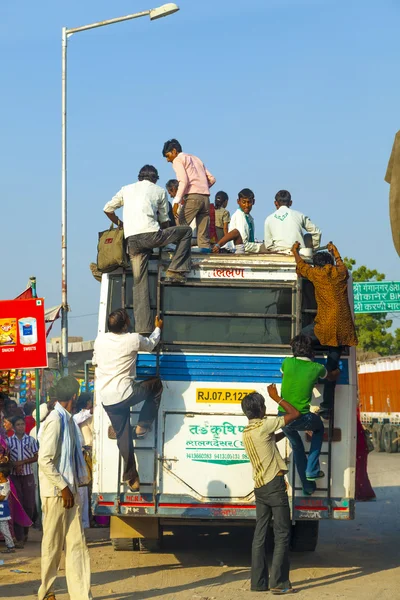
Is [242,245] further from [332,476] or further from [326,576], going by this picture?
[326,576]

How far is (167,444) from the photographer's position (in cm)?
978

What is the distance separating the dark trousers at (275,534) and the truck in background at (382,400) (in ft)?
83.4

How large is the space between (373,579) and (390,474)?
565 inches

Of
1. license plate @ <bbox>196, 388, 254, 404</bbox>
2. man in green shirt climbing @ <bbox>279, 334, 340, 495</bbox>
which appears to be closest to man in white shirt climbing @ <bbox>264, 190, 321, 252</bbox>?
man in green shirt climbing @ <bbox>279, 334, 340, 495</bbox>

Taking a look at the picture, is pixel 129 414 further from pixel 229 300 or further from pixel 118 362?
pixel 229 300

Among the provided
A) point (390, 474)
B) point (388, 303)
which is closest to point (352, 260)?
point (388, 303)

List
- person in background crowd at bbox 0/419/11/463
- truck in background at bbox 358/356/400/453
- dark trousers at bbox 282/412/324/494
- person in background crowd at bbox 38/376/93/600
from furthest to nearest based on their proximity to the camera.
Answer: truck in background at bbox 358/356/400/453
person in background crowd at bbox 0/419/11/463
dark trousers at bbox 282/412/324/494
person in background crowd at bbox 38/376/93/600

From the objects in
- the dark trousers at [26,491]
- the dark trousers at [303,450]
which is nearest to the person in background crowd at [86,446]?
the dark trousers at [26,491]

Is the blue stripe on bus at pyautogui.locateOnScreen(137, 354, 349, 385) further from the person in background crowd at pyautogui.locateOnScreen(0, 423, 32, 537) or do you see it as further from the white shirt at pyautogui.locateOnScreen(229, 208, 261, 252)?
the person in background crowd at pyautogui.locateOnScreen(0, 423, 32, 537)

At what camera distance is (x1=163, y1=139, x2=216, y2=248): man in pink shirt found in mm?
11688

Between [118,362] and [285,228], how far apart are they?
273cm

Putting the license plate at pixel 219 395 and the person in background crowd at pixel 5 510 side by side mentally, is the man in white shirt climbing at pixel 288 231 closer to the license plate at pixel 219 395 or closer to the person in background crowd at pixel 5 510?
the license plate at pixel 219 395

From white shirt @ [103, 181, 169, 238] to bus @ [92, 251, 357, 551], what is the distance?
13.8 inches

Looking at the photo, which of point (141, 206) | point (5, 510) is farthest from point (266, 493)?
point (5, 510)
